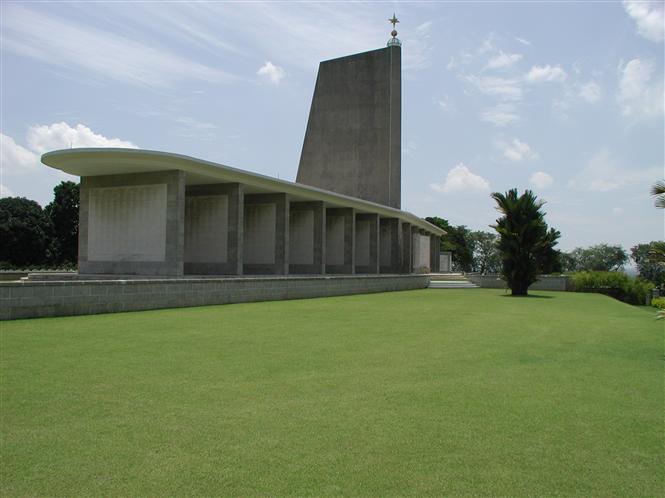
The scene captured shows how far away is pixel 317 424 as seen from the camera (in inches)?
172

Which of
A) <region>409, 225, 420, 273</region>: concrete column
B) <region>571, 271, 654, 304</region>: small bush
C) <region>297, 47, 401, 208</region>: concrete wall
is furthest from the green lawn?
<region>409, 225, 420, 273</region>: concrete column

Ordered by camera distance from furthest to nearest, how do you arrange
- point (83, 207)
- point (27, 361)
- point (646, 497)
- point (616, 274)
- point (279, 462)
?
point (616, 274)
point (83, 207)
point (27, 361)
point (279, 462)
point (646, 497)

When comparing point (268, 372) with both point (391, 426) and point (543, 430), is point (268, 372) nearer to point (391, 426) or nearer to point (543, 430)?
point (391, 426)

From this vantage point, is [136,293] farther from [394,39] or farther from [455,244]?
[455,244]

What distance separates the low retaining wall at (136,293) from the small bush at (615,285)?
66.0 ft

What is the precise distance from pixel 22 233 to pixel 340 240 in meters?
23.9

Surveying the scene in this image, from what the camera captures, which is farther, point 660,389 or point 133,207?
point 133,207

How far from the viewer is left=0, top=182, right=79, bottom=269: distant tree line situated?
42.6 metres

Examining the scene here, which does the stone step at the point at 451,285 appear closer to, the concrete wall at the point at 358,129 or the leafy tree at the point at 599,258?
the concrete wall at the point at 358,129

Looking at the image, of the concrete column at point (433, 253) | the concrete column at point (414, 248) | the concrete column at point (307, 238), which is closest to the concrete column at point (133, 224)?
the concrete column at point (307, 238)

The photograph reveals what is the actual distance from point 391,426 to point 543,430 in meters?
1.15

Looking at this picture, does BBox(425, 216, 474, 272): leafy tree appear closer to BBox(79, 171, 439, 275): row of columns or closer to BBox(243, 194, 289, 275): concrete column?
BBox(79, 171, 439, 275): row of columns

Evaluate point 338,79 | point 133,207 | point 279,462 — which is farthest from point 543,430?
point 338,79

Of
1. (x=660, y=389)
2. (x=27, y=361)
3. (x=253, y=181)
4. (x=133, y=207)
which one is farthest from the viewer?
(x=253, y=181)
